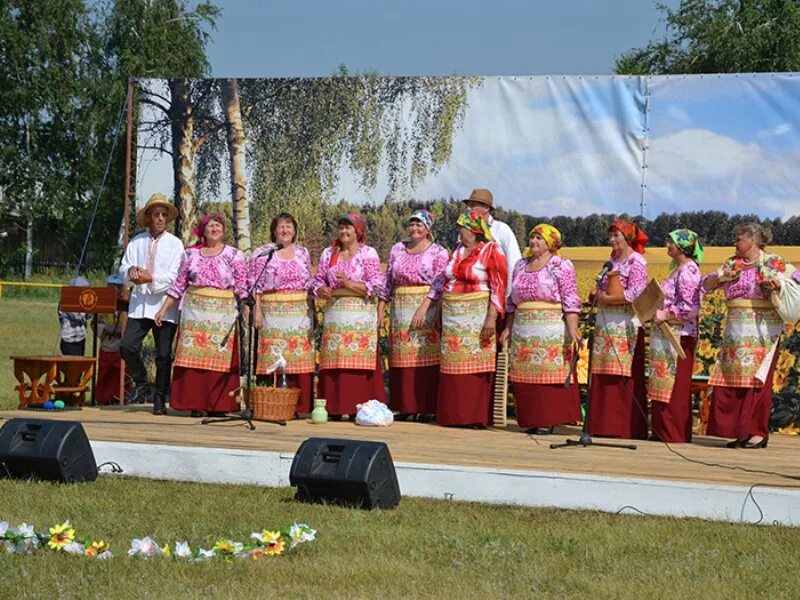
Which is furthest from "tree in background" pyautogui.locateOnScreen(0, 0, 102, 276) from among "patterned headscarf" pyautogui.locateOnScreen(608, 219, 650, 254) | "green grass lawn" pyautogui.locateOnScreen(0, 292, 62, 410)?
"patterned headscarf" pyautogui.locateOnScreen(608, 219, 650, 254)

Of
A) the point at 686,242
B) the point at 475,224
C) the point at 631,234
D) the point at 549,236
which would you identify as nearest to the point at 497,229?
the point at 475,224

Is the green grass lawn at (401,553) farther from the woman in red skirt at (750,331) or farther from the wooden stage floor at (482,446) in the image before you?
the woman in red skirt at (750,331)

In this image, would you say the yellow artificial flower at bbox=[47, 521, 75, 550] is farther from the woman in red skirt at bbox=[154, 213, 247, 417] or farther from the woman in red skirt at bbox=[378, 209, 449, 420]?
the woman in red skirt at bbox=[378, 209, 449, 420]

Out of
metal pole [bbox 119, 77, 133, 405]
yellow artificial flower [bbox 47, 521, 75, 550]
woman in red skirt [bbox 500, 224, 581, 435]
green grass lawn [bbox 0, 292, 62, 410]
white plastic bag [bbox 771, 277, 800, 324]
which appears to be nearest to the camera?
yellow artificial flower [bbox 47, 521, 75, 550]

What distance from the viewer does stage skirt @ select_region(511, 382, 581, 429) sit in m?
8.49

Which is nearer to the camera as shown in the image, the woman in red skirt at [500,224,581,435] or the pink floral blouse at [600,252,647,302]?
the pink floral blouse at [600,252,647,302]

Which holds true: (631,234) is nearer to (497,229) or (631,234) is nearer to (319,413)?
(497,229)

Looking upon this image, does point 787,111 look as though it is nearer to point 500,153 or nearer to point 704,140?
point 704,140

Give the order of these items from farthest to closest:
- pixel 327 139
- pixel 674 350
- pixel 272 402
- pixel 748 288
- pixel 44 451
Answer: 1. pixel 327 139
2. pixel 272 402
3. pixel 674 350
4. pixel 748 288
5. pixel 44 451

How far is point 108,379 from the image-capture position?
34.5ft

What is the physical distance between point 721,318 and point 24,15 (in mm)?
24500

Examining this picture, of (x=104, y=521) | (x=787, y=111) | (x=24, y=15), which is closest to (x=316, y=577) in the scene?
(x=104, y=521)

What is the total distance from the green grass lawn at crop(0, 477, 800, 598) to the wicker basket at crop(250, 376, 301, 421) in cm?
192

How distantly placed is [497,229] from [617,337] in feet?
4.22
